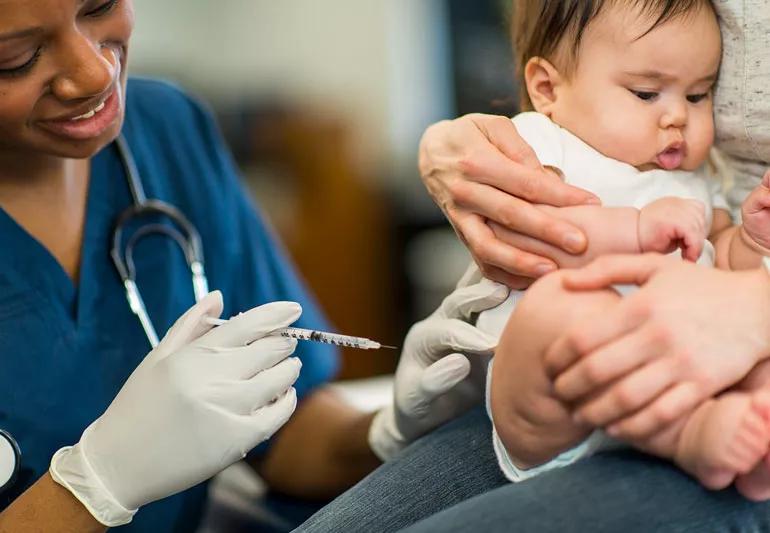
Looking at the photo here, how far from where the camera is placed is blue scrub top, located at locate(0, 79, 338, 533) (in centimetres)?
111

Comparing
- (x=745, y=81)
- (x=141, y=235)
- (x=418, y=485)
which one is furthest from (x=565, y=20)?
(x=141, y=235)

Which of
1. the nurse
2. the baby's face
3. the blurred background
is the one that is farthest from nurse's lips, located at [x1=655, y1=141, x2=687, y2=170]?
the blurred background

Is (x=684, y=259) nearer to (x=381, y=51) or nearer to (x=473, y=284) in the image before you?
(x=473, y=284)

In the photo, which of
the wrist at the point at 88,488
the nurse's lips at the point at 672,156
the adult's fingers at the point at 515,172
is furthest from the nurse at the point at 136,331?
the nurse's lips at the point at 672,156

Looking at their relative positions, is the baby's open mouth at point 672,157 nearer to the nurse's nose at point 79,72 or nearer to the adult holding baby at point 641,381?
the adult holding baby at point 641,381

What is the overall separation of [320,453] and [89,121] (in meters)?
0.55

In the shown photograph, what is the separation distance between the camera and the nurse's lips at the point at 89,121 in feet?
3.57

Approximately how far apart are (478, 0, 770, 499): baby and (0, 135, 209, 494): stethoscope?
46 cm

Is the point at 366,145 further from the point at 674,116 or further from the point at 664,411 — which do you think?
the point at 664,411

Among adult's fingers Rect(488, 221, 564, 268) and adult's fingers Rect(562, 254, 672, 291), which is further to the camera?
adult's fingers Rect(488, 221, 564, 268)

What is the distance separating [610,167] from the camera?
3.17ft

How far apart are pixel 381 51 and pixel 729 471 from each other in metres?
3.05

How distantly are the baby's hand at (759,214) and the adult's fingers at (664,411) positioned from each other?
231 millimetres

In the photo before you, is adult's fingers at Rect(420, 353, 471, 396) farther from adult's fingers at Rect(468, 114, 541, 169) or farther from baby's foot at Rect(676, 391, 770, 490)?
baby's foot at Rect(676, 391, 770, 490)
